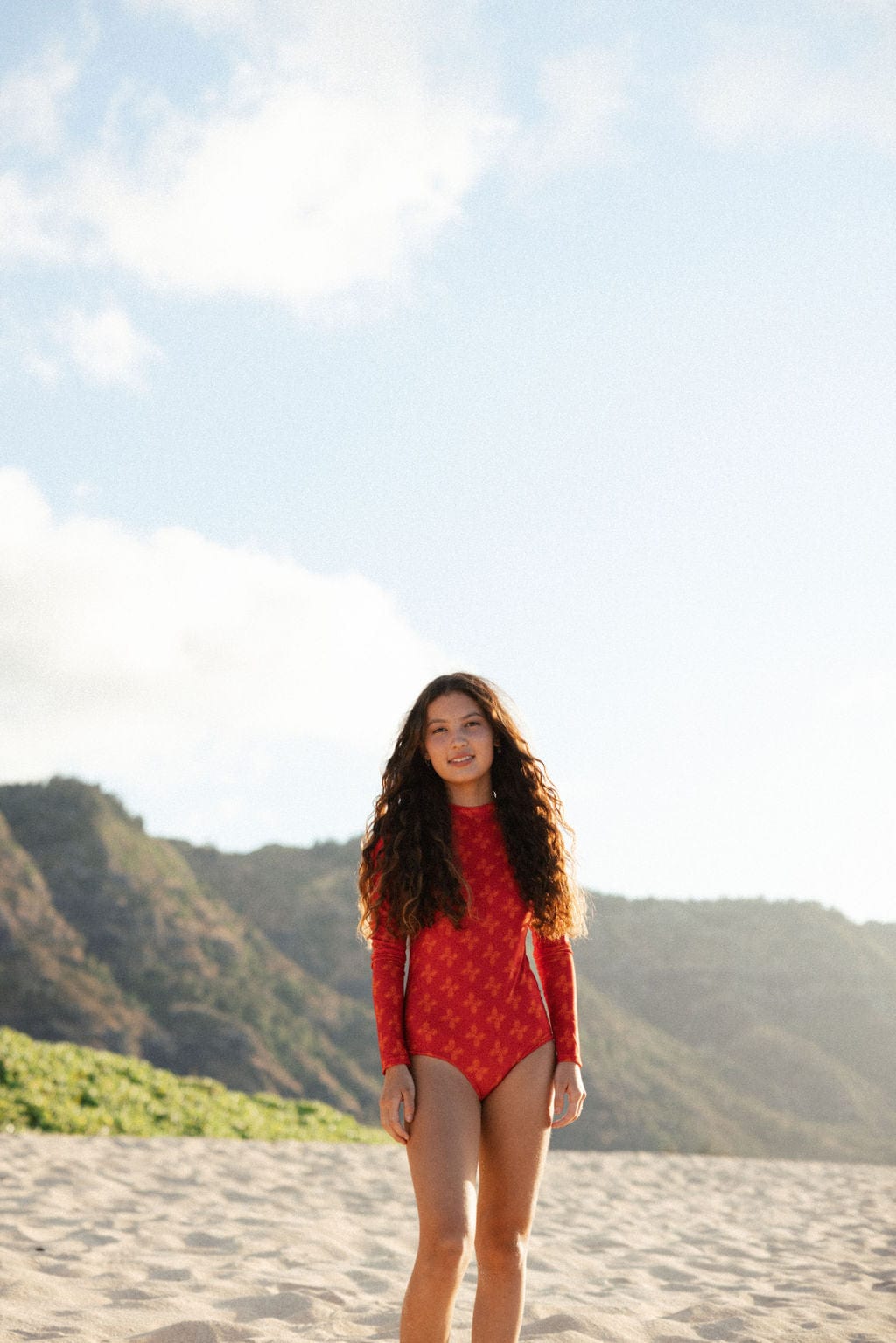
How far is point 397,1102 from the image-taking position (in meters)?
2.39

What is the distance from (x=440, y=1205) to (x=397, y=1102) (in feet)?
0.77

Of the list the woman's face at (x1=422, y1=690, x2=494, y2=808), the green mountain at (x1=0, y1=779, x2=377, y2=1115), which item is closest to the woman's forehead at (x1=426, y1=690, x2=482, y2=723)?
the woman's face at (x1=422, y1=690, x2=494, y2=808)

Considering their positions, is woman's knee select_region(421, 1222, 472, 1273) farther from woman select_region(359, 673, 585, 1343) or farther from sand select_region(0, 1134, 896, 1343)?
sand select_region(0, 1134, 896, 1343)

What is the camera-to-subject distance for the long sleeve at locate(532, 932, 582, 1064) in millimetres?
2594

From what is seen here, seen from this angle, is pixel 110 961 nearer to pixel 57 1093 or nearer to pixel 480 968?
pixel 57 1093

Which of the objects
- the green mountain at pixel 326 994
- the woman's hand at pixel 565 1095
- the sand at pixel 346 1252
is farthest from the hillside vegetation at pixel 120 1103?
the woman's hand at pixel 565 1095

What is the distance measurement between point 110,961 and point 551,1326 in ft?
65.0

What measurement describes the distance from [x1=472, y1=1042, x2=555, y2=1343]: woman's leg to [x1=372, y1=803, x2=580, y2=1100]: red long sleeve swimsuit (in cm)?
6

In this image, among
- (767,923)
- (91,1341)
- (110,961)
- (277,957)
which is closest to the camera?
(91,1341)

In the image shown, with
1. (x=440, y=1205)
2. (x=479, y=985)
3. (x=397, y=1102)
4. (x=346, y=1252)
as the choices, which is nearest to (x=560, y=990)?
(x=479, y=985)

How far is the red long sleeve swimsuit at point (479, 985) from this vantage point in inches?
98.0

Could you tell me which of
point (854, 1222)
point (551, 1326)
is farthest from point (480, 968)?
point (854, 1222)

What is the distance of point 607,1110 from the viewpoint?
2269 centimetres

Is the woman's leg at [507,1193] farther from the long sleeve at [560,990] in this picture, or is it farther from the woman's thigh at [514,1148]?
the long sleeve at [560,990]
